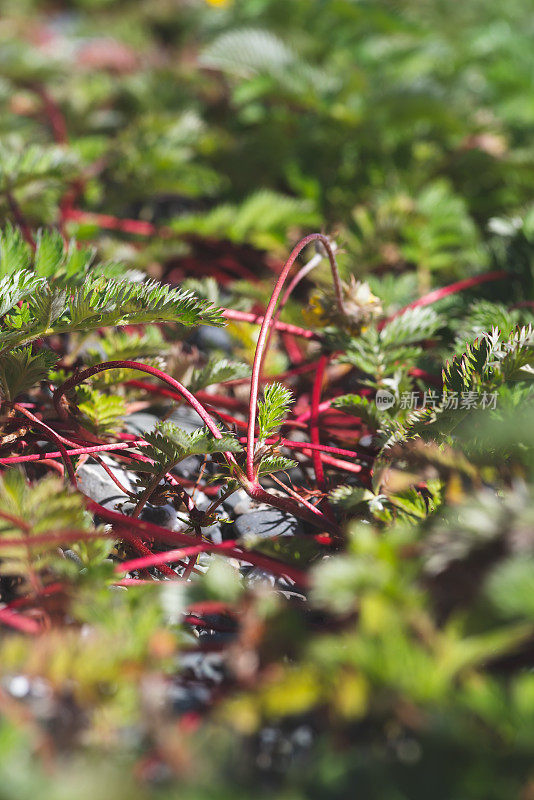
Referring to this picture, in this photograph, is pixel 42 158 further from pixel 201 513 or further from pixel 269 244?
pixel 201 513

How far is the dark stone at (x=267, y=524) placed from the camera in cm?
108

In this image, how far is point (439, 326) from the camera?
1226 mm

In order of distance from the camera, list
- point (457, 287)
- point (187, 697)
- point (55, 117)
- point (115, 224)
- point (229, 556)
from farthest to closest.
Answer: point (55, 117) → point (115, 224) → point (457, 287) → point (229, 556) → point (187, 697)

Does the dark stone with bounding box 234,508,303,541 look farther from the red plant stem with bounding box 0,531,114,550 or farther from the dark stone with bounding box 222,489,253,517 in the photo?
the red plant stem with bounding box 0,531,114,550

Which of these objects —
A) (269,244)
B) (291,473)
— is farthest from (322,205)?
(291,473)

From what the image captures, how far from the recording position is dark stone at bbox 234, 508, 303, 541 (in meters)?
1.08

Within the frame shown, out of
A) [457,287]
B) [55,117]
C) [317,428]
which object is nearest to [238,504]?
[317,428]

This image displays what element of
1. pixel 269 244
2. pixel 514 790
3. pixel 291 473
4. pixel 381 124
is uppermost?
pixel 381 124

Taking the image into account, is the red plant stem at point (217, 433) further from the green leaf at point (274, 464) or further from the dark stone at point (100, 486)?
the dark stone at point (100, 486)

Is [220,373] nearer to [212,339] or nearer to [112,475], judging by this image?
[112,475]

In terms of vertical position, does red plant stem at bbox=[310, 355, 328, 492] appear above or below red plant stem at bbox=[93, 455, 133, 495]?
above

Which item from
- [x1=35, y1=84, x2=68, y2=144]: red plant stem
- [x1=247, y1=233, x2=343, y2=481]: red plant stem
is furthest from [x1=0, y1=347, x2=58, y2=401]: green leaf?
[x1=35, y1=84, x2=68, y2=144]: red plant stem

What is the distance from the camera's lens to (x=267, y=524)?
1.10 m

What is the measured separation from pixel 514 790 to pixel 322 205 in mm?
1665
